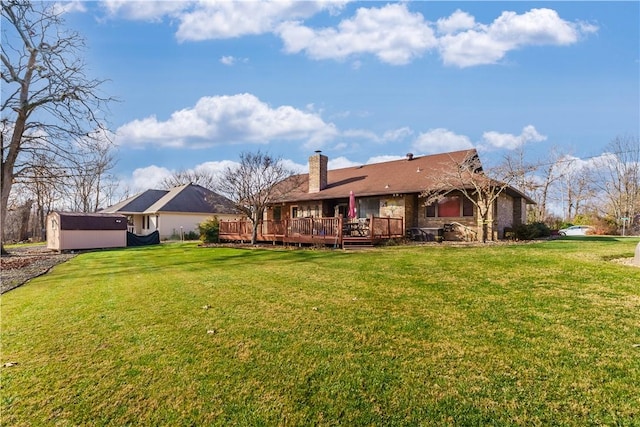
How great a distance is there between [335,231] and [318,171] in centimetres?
680

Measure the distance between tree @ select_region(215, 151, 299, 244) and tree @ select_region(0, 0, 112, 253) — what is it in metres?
6.10

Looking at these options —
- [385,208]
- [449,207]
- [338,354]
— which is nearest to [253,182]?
[385,208]

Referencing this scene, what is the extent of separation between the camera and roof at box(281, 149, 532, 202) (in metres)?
17.1

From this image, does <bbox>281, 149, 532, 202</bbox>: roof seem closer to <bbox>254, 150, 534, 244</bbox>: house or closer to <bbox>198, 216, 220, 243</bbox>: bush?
<bbox>254, 150, 534, 244</bbox>: house

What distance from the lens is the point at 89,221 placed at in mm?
19969

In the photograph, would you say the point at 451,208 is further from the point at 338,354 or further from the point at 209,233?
the point at 338,354

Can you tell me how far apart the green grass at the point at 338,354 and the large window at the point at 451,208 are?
32.7 feet

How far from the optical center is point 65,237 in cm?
1888

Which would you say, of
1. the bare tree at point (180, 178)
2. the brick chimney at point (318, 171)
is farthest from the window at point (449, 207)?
the bare tree at point (180, 178)

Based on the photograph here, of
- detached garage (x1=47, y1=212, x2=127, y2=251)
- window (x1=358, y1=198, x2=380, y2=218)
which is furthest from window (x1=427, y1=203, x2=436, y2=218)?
detached garage (x1=47, y1=212, x2=127, y2=251)

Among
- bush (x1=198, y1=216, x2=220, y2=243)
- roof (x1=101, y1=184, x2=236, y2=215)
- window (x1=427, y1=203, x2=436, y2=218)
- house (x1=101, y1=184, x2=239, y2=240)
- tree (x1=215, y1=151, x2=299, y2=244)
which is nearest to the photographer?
window (x1=427, y1=203, x2=436, y2=218)

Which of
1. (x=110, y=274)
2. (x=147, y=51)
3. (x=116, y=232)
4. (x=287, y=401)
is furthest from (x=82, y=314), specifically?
(x=116, y=232)

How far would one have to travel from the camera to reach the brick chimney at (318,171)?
68.5 feet

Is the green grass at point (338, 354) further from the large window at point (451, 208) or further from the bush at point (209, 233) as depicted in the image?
the bush at point (209, 233)
